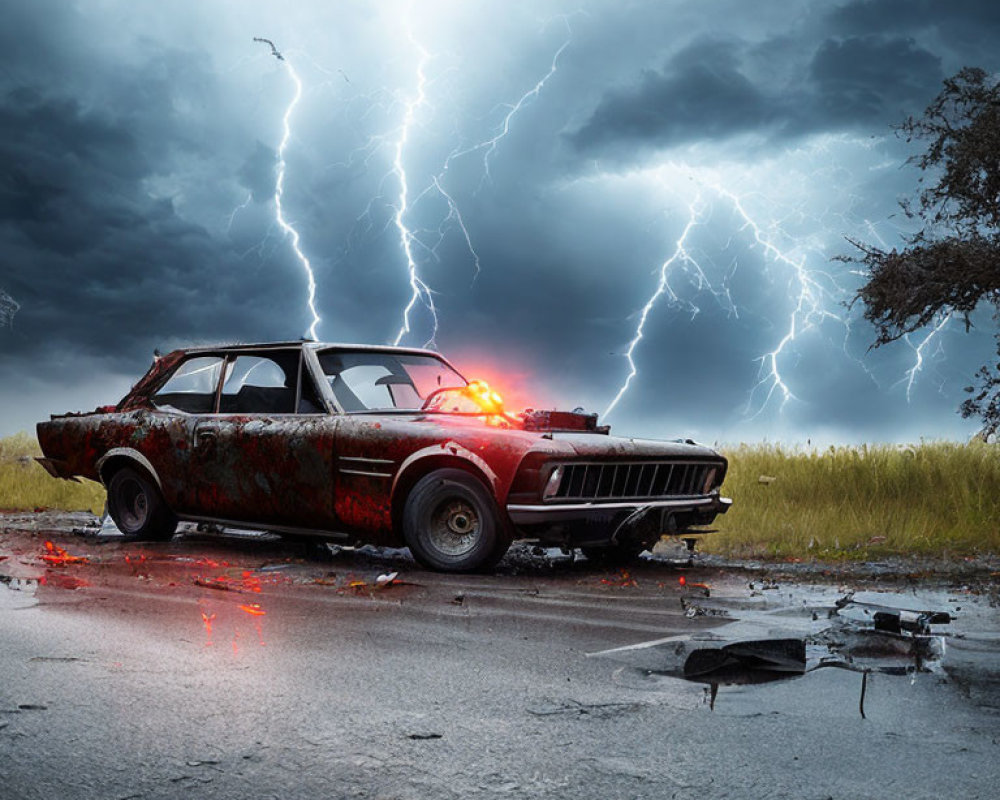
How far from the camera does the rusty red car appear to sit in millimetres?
6832

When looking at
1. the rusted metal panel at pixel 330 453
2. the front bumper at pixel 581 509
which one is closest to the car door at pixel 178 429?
the rusted metal panel at pixel 330 453

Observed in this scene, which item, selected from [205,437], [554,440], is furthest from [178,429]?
[554,440]

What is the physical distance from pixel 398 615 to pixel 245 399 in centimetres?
345

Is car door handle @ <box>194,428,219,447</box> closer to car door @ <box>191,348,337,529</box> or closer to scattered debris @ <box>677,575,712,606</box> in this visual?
car door @ <box>191,348,337,529</box>

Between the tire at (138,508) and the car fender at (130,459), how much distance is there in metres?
0.10

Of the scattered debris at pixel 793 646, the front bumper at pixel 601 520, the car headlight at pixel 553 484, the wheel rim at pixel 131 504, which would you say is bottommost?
the scattered debris at pixel 793 646

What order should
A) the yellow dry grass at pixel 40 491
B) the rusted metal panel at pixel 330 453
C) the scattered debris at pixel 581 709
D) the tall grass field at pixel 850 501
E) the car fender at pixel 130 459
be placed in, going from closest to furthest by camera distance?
the scattered debris at pixel 581 709, the rusted metal panel at pixel 330 453, the car fender at pixel 130 459, the tall grass field at pixel 850 501, the yellow dry grass at pixel 40 491

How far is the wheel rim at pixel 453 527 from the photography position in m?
7.00

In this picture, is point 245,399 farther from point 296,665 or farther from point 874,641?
point 874,641

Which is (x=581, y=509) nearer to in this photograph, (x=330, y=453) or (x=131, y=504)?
(x=330, y=453)

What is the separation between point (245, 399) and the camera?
332 inches

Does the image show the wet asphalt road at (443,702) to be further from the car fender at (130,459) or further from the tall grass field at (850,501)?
the tall grass field at (850,501)

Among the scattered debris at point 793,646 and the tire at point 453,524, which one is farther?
the tire at point 453,524

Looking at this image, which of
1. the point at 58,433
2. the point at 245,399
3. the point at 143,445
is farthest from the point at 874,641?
the point at 58,433
